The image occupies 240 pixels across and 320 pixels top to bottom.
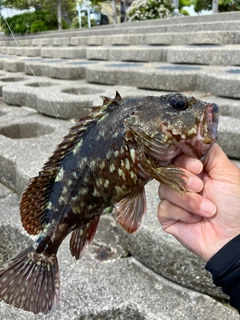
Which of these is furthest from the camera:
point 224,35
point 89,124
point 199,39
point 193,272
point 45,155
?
point 199,39

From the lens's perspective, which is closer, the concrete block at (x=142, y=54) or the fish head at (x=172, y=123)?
the fish head at (x=172, y=123)

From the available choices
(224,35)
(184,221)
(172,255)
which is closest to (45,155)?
(172,255)

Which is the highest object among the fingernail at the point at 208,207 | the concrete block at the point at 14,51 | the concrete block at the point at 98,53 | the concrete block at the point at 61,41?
the fingernail at the point at 208,207

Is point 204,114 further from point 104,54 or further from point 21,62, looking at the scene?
point 21,62

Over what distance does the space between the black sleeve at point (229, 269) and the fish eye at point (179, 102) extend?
0.71 m

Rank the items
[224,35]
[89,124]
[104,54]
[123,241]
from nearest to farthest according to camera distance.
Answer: [89,124] → [123,241] → [224,35] → [104,54]

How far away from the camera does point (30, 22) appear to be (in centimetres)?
2683

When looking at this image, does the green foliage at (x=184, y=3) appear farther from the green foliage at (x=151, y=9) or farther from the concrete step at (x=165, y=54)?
the concrete step at (x=165, y=54)

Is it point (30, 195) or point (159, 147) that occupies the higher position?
point (159, 147)

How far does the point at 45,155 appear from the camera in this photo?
3691 millimetres

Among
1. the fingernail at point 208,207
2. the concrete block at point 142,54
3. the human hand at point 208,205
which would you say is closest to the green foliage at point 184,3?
the concrete block at point 142,54

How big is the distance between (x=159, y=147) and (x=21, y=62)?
9.08 metres

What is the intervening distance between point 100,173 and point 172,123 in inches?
14.2

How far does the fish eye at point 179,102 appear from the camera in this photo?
4.57 feet
